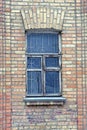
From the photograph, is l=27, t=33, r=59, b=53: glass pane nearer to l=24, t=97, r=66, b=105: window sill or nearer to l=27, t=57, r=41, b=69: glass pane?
l=27, t=57, r=41, b=69: glass pane

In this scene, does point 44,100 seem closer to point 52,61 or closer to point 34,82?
point 34,82

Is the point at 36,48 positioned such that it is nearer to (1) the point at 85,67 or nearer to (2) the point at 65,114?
(1) the point at 85,67

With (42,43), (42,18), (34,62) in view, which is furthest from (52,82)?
(42,18)

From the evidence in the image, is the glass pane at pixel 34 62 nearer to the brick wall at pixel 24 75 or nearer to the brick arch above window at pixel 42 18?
the brick wall at pixel 24 75

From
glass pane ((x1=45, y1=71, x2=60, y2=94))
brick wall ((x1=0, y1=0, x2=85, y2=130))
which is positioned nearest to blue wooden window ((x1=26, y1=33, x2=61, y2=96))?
glass pane ((x1=45, y1=71, x2=60, y2=94))

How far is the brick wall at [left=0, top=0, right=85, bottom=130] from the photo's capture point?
717 centimetres

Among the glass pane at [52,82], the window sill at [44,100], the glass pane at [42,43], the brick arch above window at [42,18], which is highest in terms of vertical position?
the brick arch above window at [42,18]

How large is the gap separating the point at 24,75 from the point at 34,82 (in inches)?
12.2

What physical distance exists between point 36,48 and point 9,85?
109 centimetres

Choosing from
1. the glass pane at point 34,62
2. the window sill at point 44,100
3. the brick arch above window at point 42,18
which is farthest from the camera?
the glass pane at point 34,62

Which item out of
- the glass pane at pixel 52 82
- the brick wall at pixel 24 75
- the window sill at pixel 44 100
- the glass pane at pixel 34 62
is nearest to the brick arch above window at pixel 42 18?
the brick wall at pixel 24 75

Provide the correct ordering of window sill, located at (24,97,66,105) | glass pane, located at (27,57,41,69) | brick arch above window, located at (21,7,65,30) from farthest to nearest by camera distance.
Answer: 1. glass pane, located at (27,57,41,69)
2. brick arch above window, located at (21,7,65,30)
3. window sill, located at (24,97,66,105)

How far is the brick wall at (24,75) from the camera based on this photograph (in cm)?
717

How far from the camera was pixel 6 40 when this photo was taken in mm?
7273
